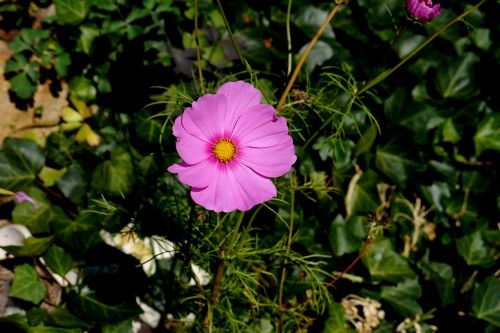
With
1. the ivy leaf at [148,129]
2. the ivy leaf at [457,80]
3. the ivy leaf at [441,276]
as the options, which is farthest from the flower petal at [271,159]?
the ivy leaf at [457,80]

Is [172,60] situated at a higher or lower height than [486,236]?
higher

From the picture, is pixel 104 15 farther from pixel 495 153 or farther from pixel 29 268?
pixel 495 153

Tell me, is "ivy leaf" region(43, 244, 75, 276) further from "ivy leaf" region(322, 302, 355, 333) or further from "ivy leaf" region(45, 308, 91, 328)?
"ivy leaf" region(322, 302, 355, 333)

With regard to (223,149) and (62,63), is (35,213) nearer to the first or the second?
(62,63)

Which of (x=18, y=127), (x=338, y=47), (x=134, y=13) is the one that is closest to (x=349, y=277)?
(x=338, y=47)

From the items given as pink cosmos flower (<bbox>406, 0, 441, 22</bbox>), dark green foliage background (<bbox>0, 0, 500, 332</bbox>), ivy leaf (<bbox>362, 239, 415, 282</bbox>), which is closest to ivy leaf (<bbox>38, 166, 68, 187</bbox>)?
dark green foliage background (<bbox>0, 0, 500, 332</bbox>)

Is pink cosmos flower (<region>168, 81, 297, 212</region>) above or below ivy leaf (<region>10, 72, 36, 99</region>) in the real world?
below

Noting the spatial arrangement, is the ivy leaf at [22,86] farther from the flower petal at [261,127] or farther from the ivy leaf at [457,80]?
the ivy leaf at [457,80]
